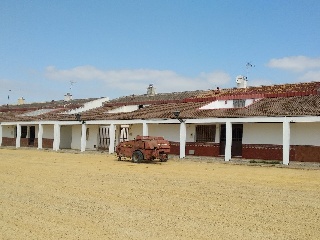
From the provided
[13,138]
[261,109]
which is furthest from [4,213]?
[13,138]

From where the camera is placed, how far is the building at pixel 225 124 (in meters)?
20.2

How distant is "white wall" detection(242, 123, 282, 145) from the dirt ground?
7778 millimetres

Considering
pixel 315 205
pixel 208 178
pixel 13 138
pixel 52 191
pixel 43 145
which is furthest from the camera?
pixel 13 138

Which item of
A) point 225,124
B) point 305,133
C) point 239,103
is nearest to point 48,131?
point 239,103

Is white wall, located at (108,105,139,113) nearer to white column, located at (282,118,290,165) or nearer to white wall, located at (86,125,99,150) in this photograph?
white wall, located at (86,125,99,150)

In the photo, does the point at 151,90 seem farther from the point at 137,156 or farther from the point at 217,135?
the point at 137,156

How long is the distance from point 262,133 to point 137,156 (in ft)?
25.3

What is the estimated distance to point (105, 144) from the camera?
3195 cm

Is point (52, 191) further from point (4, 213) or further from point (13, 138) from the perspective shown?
point (13, 138)

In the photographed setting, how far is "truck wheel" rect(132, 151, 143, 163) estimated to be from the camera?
66.2 ft

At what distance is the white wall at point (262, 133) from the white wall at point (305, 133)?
0.81 metres

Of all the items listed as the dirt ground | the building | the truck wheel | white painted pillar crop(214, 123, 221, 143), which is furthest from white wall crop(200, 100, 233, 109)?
the dirt ground

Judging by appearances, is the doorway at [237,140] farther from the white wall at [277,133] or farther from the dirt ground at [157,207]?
the dirt ground at [157,207]

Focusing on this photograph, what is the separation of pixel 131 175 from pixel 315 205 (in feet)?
24.0
